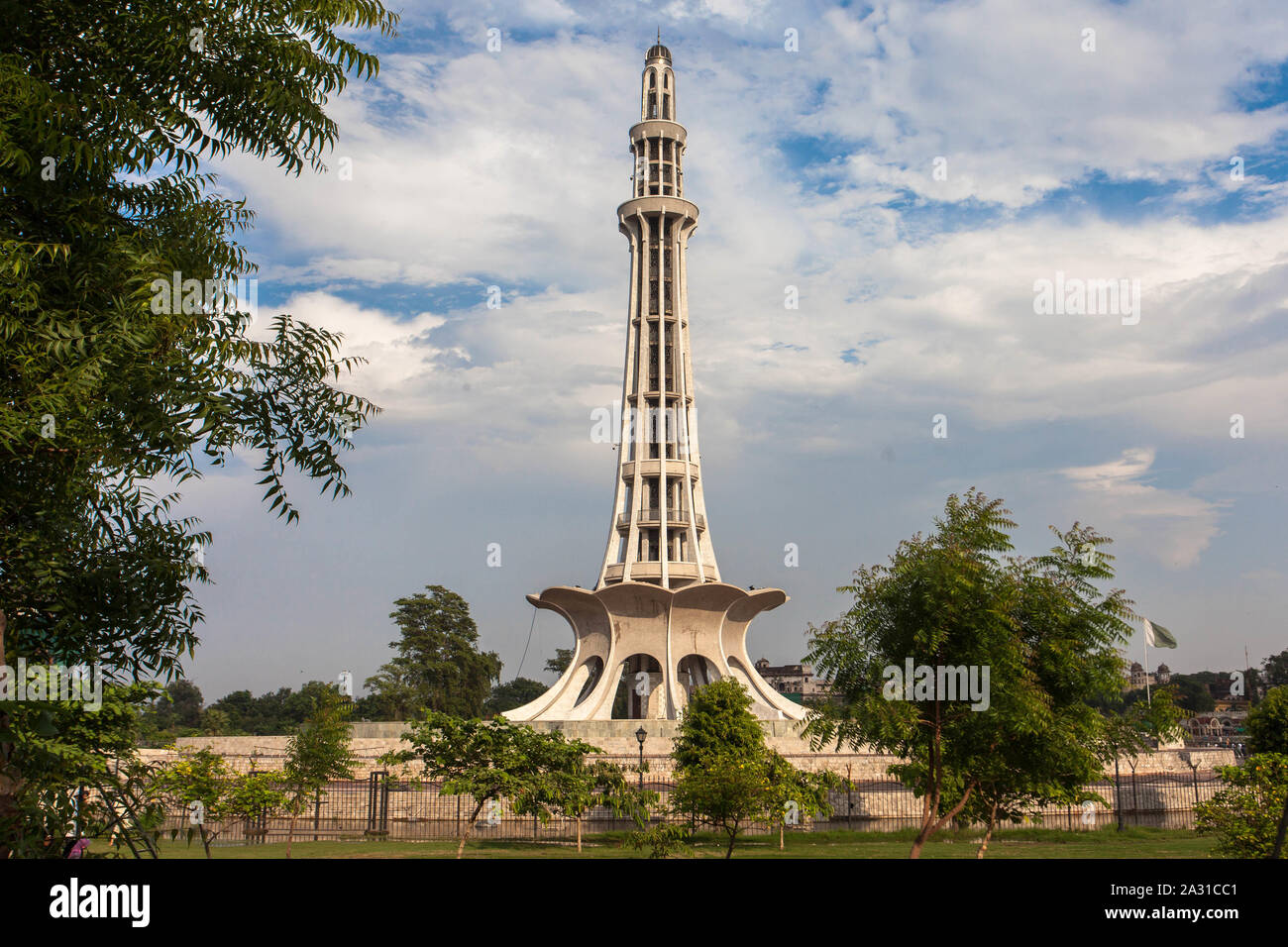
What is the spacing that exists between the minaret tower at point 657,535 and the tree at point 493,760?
18694 millimetres

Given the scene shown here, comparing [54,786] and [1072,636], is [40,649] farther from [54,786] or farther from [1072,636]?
[1072,636]

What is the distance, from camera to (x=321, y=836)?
19750 mm

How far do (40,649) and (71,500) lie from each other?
0.97 metres

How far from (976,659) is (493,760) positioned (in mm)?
7589

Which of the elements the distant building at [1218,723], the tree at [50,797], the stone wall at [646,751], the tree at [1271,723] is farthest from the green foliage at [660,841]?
the distant building at [1218,723]

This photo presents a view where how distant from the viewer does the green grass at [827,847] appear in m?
15.8

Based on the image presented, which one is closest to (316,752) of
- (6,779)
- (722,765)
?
(722,765)

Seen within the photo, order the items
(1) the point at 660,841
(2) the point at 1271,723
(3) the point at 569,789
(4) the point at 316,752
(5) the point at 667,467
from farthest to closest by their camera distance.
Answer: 1. (5) the point at 667,467
2. (2) the point at 1271,723
3. (4) the point at 316,752
4. (3) the point at 569,789
5. (1) the point at 660,841

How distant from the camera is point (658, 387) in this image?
3650 cm

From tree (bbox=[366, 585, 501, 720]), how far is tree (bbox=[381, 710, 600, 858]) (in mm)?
37743

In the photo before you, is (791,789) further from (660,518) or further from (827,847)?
(660,518)

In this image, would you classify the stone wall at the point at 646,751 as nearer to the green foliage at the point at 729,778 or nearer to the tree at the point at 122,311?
the green foliage at the point at 729,778
